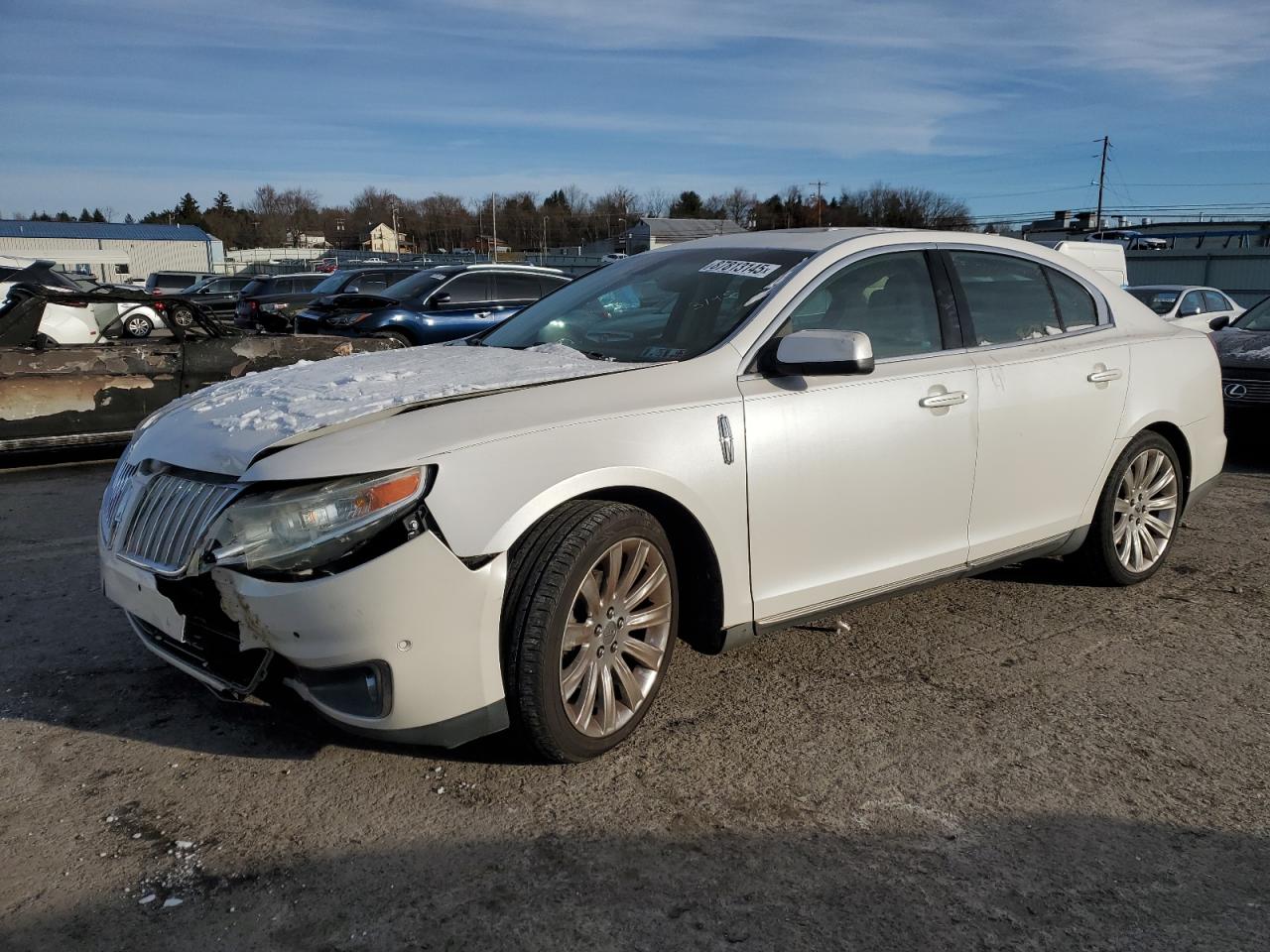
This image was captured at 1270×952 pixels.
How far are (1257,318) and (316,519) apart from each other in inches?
388

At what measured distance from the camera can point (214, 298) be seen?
77.1ft

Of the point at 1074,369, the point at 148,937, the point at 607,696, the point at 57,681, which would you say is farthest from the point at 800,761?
the point at 57,681

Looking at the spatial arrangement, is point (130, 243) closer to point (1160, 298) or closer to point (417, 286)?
point (417, 286)

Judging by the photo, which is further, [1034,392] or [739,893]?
[1034,392]

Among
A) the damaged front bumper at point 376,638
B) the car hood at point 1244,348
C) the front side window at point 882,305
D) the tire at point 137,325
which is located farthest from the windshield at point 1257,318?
the tire at point 137,325

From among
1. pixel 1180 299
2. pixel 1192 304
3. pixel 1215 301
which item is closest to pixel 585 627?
pixel 1180 299

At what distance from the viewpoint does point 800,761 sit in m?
3.31

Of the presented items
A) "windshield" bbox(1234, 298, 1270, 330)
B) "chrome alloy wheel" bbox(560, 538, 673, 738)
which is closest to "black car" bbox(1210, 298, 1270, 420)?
"windshield" bbox(1234, 298, 1270, 330)

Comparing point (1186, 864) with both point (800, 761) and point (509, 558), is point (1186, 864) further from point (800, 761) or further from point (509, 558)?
point (509, 558)

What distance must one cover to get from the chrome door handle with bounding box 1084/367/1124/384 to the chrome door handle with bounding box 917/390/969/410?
2.95 ft

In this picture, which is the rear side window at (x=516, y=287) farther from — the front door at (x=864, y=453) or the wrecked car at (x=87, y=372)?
the front door at (x=864, y=453)

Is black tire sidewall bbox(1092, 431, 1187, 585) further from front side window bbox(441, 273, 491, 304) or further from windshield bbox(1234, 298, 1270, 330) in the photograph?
front side window bbox(441, 273, 491, 304)

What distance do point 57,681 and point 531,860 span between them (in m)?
2.25

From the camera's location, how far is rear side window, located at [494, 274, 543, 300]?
Answer: 14.0 metres
